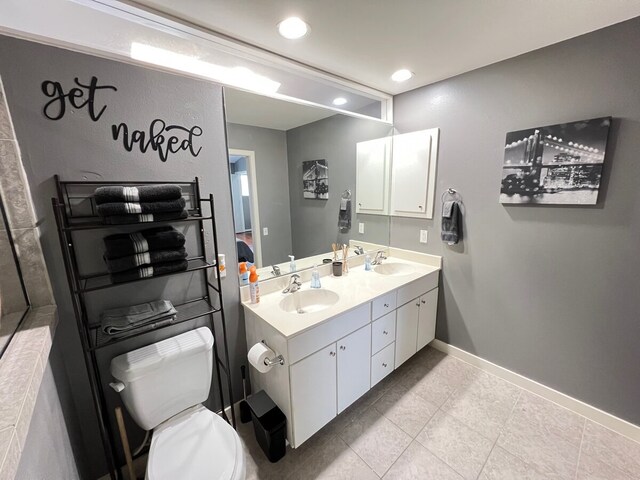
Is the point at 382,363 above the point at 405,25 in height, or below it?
below

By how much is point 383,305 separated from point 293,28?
1.70 metres

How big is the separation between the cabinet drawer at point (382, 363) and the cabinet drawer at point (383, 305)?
29 centimetres

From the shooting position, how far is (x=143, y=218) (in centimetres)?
111

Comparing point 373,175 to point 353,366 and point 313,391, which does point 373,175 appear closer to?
point 353,366

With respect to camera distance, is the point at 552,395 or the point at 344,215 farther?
the point at 344,215

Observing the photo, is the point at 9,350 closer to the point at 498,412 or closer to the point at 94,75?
the point at 94,75

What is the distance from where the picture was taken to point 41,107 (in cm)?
106

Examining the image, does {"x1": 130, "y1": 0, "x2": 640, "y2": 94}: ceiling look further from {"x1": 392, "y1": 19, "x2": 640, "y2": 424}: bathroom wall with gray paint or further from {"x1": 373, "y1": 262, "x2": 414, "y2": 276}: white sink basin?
{"x1": 373, "y1": 262, "x2": 414, "y2": 276}: white sink basin

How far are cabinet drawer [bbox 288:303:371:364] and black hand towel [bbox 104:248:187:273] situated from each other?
0.68 m

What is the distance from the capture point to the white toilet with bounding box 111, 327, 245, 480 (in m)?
1.08

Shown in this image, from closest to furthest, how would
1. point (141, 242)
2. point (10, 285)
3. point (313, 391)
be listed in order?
point (10, 285)
point (141, 242)
point (313, 391)

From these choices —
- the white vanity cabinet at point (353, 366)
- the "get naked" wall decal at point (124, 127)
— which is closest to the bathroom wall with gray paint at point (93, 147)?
the "get naked" wall decal at point (124, 127)

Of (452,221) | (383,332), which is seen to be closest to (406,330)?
(383,332)

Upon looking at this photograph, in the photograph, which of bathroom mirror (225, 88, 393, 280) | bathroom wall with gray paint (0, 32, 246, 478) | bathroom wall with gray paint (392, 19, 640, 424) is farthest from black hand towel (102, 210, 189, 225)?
bathroom wall with gray paint (392, 19, 640, 424)
